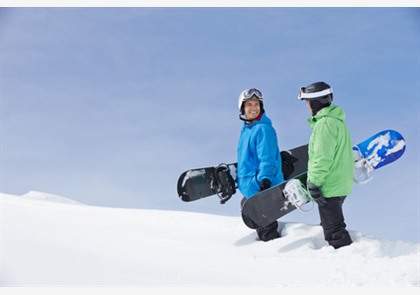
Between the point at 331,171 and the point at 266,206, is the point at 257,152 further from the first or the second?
the point at 331,171

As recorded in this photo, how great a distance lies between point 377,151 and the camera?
6.56 m

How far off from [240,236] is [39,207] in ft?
13.9

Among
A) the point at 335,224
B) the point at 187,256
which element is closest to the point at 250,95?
the point at 335,224

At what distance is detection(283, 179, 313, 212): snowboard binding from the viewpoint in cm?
619

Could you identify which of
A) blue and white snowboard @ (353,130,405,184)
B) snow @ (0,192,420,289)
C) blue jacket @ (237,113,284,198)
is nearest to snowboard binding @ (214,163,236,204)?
snow @ (0,192,420,289)

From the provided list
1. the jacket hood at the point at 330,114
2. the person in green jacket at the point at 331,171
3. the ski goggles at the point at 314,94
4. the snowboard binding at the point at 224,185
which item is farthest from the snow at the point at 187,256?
the ski goggles at the point at 314,94

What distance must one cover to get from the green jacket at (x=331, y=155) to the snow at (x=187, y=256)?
0.66 meters

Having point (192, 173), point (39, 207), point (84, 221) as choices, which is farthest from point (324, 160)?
point (39, 207)

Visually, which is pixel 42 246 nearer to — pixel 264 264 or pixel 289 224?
pixel 264 264

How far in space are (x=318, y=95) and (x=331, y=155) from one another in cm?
77

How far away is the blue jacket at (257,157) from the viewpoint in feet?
21.1

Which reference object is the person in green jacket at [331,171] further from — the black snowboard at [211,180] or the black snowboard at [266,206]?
the black snowboard at [211,180]

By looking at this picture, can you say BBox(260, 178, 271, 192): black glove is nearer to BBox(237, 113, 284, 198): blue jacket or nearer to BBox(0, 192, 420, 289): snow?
Result: BBox(237, 113, 284, 198): blue jacket

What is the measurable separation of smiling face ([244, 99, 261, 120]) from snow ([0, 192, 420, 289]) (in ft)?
4.89
